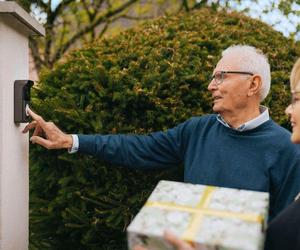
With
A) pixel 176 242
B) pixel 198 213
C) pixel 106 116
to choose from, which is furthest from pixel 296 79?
pixel 106 116

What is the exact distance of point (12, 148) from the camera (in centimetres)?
276

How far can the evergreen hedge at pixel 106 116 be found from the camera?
Result: 3.30 meters

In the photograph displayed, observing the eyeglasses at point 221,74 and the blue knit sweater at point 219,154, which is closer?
the blue knit sweater at point 219,154

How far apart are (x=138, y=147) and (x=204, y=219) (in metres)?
1.41

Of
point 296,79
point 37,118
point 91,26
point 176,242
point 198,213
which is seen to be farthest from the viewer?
point 91,26

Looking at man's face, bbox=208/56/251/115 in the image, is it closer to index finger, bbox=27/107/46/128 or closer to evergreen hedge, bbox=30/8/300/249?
evergreen hedge, bbox=30/8/300/249

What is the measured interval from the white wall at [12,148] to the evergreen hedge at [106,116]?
1.19 ft

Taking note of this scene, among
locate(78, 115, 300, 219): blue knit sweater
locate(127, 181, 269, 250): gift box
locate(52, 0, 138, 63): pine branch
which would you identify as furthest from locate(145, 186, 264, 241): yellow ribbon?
locate(52, 0, 138, 63): pine branch

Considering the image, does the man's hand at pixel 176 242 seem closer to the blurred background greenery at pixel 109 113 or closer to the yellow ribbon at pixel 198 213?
the yellow ribbon at pixel 198 213

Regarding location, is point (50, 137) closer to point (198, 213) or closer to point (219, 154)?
point (219, 154)

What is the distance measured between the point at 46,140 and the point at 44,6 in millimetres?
3735

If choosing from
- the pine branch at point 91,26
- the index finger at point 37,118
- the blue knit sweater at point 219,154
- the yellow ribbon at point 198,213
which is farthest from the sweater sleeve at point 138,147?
the pine branch at point 91,26

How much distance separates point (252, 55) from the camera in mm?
2930

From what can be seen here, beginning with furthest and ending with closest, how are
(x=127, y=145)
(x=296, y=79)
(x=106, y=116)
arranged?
(x=106, y=116), (x=127, y=145), (x=296, y=79)
